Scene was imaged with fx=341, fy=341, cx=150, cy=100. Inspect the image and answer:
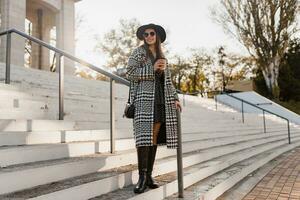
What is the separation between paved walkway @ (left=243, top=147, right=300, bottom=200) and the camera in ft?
14.9

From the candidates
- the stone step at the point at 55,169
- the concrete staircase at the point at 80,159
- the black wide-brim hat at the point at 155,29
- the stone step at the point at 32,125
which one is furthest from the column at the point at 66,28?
the black wide-brim hat at the point at 155,29

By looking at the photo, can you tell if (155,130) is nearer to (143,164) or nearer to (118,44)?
(143,164)

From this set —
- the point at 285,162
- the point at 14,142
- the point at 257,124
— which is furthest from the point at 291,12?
the point at 14,142

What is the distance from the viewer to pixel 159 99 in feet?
10.9

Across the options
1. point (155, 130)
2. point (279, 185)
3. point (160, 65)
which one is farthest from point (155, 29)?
point (279, 185)

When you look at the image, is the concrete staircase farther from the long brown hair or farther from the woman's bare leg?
the long brown hair

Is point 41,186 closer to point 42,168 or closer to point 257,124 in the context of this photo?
point 42,168

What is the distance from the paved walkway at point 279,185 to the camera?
4.54 meters

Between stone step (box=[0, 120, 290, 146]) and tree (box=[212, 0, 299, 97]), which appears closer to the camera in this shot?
stone step (box=[0, 120, 290, 146])

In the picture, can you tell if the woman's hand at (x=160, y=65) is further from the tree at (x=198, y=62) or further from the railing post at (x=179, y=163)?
the tree at (x=198, y=62)

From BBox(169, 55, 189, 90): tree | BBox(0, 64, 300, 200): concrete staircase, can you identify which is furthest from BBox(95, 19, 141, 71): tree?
BBox(0, 64, 300, 200): concrete staircase

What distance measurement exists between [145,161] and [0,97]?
6.62 feet

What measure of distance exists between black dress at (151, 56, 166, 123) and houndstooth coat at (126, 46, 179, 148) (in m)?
0.04

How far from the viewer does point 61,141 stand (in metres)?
3.74
